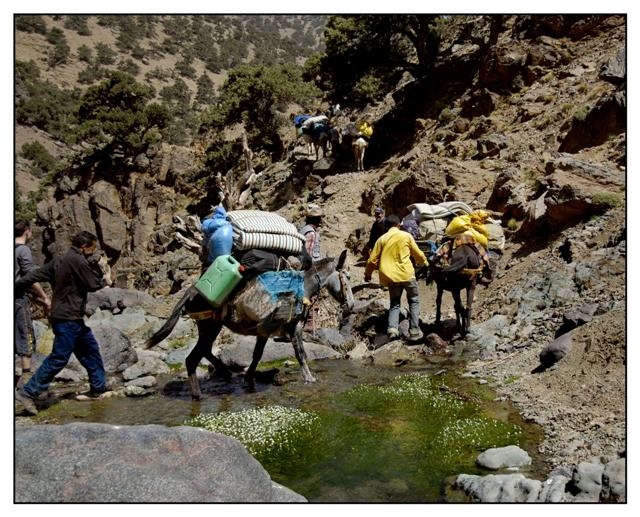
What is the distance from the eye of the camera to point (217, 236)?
796 cm

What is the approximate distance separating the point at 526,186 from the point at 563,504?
486 inches

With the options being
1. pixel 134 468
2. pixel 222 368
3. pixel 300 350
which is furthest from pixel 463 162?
pixel 134 468

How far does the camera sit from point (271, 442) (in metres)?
6.32

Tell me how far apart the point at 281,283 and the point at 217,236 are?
46.2 inches

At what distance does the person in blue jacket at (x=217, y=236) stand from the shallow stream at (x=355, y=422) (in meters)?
2.13

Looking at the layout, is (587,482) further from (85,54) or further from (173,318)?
(85,54)

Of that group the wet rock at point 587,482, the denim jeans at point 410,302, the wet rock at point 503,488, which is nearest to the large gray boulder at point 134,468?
the wet rock at point 503,488

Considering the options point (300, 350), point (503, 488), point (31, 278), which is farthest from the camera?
point (300, 350)

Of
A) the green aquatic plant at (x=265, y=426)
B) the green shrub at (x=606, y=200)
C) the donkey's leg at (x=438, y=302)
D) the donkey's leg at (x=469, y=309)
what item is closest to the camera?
the green aquatic plant at (x=265, y=426)

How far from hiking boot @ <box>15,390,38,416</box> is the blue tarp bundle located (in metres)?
3.35

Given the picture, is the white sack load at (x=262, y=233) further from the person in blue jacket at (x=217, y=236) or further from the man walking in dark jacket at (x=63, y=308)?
the man walking in dark jacket at (x=63, y=308)

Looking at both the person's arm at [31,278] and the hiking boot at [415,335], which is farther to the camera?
the hiking boot at [415,335]

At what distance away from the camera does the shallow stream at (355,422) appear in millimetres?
5199

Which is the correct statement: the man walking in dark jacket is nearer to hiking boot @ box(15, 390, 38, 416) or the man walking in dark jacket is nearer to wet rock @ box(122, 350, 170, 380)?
hiking boot @ box(15, 390, 38, 416)
